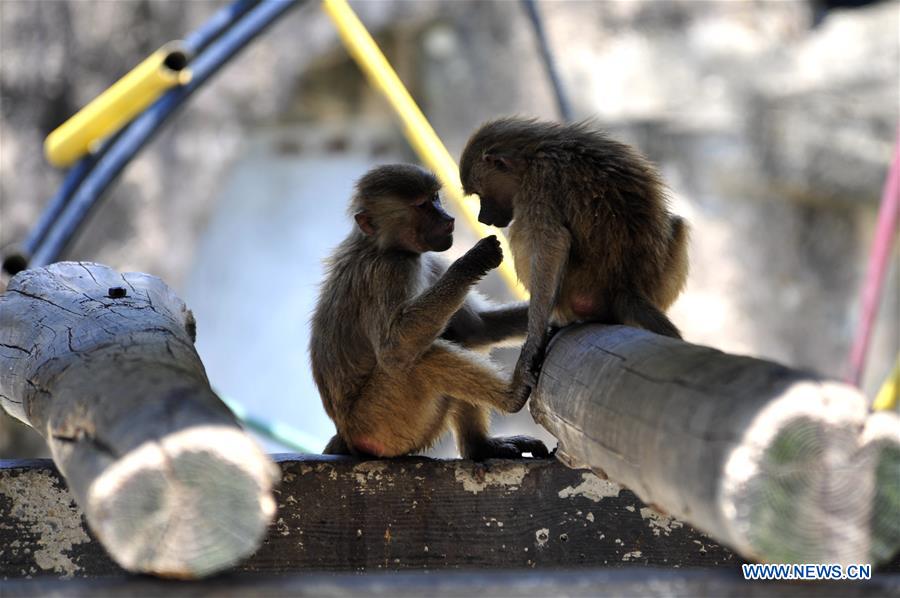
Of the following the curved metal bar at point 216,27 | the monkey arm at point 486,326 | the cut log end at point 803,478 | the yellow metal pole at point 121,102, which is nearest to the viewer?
the cut log end at point 803,478

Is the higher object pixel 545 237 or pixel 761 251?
pixel 545 237

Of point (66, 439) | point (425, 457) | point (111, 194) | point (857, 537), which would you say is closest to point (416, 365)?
point (425, 457)

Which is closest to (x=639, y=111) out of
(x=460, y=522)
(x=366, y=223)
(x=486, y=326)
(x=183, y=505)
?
(x=486, y=326)

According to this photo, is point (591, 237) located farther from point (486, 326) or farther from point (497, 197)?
point (486, 326)

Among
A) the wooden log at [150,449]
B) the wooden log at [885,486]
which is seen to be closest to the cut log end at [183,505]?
the wooden log at [150,449]

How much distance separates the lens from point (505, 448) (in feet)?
9.82

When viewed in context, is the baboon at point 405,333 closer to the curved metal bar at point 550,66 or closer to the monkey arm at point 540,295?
the monkey arm at point 540,295

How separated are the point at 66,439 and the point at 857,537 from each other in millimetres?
1233

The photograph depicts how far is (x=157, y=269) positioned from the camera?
25.1ft

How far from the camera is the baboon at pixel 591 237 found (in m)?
2.65

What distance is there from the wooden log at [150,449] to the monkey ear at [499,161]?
106cm

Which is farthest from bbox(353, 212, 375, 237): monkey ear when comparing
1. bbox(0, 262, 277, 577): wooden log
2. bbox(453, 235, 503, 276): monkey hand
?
bbox(0, 262, 277, 577): wooden log

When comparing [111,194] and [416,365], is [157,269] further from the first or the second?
[416,365]

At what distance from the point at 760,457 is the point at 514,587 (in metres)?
0.37
